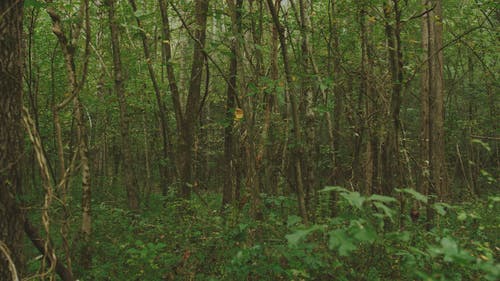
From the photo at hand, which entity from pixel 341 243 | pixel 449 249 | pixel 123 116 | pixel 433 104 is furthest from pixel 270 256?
pixel 433 104

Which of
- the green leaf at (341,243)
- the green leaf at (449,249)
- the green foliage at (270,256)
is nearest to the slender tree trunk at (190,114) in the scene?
the green foliage at (270,256)

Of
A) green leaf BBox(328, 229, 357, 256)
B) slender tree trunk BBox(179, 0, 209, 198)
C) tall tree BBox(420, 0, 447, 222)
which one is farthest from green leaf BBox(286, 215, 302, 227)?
tall tree BBox(420, 0, 447, 222)

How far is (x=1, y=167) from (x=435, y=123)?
715 cm

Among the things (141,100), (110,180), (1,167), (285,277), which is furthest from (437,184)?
(110,180)

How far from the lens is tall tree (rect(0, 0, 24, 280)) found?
2.50m

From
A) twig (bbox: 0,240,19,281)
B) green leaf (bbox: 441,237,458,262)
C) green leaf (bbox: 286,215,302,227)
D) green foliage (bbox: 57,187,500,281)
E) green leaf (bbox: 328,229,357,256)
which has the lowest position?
green foliage (bbox: 57,187,500,281)

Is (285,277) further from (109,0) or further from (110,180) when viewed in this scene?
(110,180)

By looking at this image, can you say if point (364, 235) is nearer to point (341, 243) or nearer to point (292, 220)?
point (341, 243)

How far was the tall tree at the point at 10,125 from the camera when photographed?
2.50 meters

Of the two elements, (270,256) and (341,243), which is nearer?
(341,243)

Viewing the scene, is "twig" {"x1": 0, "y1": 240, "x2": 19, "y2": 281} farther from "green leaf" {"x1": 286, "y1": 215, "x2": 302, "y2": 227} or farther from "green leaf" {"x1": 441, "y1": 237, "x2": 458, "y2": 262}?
"green leaf" {"x1": 441, "y1": 237, "x2": 458, "y2": 262}

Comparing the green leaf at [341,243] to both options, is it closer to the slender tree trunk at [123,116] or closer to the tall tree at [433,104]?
the tall tree at [433,104]

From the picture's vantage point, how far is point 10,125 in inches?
100

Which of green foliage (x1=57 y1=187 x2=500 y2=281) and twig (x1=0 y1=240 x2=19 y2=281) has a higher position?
twig (x1=0 y1=240 x2=19 y2=281)
